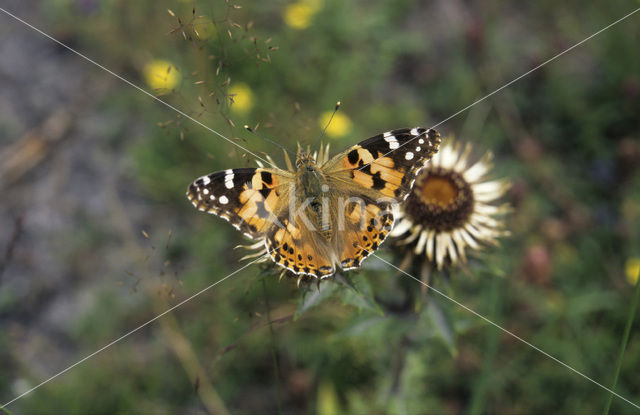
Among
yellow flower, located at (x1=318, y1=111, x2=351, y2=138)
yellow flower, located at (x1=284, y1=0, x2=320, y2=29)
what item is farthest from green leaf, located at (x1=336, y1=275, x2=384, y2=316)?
yellow flower, located at (x1=284, y1=0, x2=320, y2=29)

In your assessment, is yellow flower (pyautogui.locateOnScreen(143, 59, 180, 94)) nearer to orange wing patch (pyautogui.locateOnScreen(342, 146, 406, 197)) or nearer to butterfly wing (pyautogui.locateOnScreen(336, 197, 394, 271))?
orange wing patch (pyautogui.locateOnScreen(342, 146, 406, 197))

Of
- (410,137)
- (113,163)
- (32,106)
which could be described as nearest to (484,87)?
(410,137)

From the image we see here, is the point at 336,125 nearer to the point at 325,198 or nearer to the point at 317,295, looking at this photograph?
the point at 325,198

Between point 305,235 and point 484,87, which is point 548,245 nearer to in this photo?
point 484,87

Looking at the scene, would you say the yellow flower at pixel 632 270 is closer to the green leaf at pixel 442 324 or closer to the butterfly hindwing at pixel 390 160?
the green leaf at pixel 442 324

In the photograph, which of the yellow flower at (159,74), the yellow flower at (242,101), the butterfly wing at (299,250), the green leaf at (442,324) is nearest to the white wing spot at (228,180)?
the butterfly wing at (299,250)
